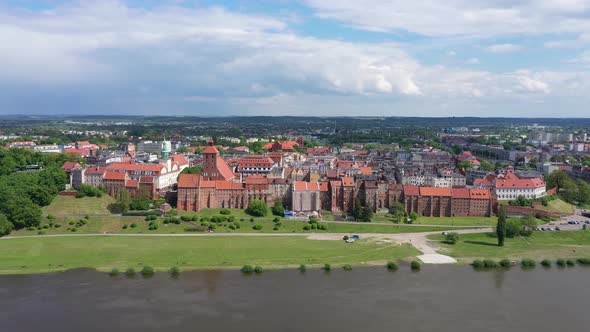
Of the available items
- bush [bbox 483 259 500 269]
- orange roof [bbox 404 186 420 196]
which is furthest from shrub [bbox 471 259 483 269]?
orange roof [bbox 404 186 420 196]

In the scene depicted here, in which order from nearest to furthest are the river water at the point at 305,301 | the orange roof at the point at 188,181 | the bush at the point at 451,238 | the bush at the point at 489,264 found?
1. the river water at the point at 305,301
2. the bush at the point at 489,264
3. the bush at the point at 451,238
4. the orange roof at the point at 188,181

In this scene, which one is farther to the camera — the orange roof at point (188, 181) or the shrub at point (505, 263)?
the orange roof at point (188, 181)

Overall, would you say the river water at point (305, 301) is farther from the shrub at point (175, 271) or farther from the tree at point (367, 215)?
the tree at point (367, 215)

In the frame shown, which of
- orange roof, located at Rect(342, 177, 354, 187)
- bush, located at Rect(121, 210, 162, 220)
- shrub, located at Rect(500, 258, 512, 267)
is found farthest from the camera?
orange roof, located at Rect(342, 177, 354, 187)

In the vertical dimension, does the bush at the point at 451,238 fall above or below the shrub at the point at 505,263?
above

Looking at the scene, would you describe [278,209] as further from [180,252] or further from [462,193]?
[462,193]

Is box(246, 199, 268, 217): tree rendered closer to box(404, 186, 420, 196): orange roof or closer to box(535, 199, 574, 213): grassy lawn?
box(404, 186, 420, 196): orange roof

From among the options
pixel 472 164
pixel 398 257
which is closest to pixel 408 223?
pixel 398 257

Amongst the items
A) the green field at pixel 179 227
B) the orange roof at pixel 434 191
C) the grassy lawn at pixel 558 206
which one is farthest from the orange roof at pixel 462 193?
the grassy lawn at pixel 558 206
